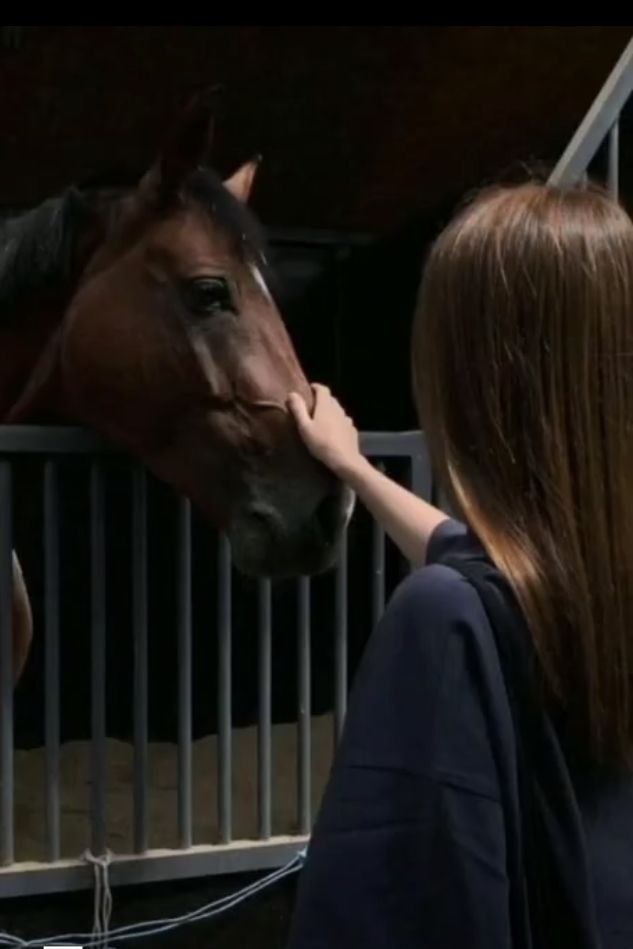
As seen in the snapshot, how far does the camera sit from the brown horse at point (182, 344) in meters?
1.40

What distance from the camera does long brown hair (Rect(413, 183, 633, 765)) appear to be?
607 millimetres

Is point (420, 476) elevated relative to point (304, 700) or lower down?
elevated

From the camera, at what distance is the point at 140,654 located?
4.68 feet

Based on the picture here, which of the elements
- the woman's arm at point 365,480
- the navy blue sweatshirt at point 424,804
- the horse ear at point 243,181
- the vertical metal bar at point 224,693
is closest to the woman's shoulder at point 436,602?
the navy blue sweatshirt at point 424,804

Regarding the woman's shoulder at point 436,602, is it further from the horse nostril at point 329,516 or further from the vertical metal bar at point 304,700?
the vertical metal bar at point 304,700

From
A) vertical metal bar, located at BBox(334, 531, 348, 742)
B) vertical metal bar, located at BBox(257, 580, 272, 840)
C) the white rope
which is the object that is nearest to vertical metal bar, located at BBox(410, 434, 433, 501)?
vertical metal bar, located at BBox(334, 531, 348, 742)

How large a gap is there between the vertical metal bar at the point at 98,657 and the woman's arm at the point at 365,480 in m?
0.26

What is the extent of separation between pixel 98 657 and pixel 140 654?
0.06 m

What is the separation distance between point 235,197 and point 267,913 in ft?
3.11

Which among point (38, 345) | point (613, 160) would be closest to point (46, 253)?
point (38, 345)

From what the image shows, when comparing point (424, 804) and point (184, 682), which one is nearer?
point (424, 804)

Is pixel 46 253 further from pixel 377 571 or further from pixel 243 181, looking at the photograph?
pixel 377 571

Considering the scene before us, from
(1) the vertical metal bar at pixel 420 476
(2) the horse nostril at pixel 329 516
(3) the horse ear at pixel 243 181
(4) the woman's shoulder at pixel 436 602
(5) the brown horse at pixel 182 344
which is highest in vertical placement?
(3) the horse ear at pixel 243 181

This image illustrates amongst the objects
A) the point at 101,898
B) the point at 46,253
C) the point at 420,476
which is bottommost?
the point at 101,898
